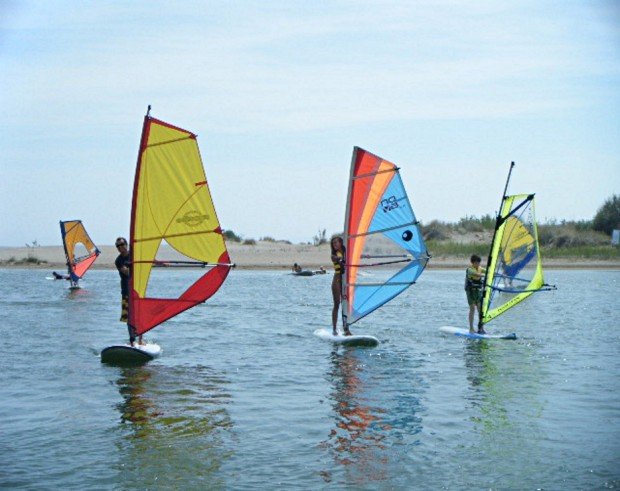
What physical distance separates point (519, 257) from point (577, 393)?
6.47 m

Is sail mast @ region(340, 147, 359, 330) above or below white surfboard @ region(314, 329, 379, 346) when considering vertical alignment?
→ above

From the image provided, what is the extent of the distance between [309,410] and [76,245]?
26114mm

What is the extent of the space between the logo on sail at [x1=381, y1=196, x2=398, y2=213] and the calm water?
2567mm

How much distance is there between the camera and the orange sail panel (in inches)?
551

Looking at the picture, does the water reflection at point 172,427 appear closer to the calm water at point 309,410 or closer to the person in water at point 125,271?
the calm water at point 309,410

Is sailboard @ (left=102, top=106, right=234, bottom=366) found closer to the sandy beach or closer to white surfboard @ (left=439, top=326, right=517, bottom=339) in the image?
white surfboard @ (left=439, top=326, right=517, bottom=339)

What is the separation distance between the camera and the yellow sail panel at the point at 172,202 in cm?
1399

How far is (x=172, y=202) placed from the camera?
14102 mm

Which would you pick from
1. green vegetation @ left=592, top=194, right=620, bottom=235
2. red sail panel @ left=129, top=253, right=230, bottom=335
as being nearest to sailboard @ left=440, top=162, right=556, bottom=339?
red sail panel @ left=129, top=253, right=230, bottom=335

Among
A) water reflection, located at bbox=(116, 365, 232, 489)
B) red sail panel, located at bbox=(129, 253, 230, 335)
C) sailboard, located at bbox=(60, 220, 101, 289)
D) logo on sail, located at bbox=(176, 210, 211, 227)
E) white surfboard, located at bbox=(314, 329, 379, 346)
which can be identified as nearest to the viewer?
water reflection, located at bbox=(116, 365, 232, 489)

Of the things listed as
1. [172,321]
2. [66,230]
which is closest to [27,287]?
[66,230]

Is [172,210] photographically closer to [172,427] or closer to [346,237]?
[346,237]

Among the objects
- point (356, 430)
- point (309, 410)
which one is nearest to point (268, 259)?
point (309, 410)

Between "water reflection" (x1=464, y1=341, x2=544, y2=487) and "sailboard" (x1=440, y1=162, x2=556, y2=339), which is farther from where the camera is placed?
"sailboard" (x1=440, y1=162, x2=556, y2=339)
